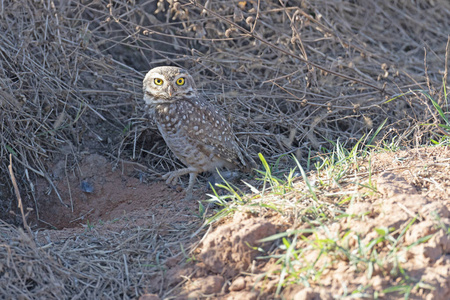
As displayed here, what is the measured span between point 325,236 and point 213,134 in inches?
77.8

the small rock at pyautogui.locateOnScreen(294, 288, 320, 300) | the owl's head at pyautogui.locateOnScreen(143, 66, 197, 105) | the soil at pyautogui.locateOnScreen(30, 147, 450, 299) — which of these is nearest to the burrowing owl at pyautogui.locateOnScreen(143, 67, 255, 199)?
the owl's head at pyautogui.locateOnScreen(143, 66, 197, 105)

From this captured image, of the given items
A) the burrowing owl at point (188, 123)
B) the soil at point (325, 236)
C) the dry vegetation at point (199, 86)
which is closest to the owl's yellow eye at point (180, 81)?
the burrowing owl at point (188, 123)

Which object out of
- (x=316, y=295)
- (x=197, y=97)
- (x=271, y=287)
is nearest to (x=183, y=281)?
(x=271, y=287)

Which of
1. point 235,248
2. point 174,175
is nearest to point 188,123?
point 174,175

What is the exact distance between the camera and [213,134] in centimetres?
450

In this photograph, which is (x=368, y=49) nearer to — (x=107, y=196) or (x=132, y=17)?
(x=132, y=17)

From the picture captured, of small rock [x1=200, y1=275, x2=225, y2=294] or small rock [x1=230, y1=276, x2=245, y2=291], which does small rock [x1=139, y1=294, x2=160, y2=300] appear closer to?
small rock [x1=200, y1=275, x2=225, y2=294]

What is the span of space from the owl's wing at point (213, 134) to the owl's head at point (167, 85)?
0.13m

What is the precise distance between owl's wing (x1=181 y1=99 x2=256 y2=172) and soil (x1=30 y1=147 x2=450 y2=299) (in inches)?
31.9

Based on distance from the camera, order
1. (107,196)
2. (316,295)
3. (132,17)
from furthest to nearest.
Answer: (132,17), (107,196), (316,295)

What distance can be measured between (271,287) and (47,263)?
1368 mm

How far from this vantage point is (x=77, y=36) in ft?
16.3

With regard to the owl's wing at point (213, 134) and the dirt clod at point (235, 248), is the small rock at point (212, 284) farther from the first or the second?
the owl's wing at point (213, 134)

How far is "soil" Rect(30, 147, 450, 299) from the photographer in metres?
2.50
